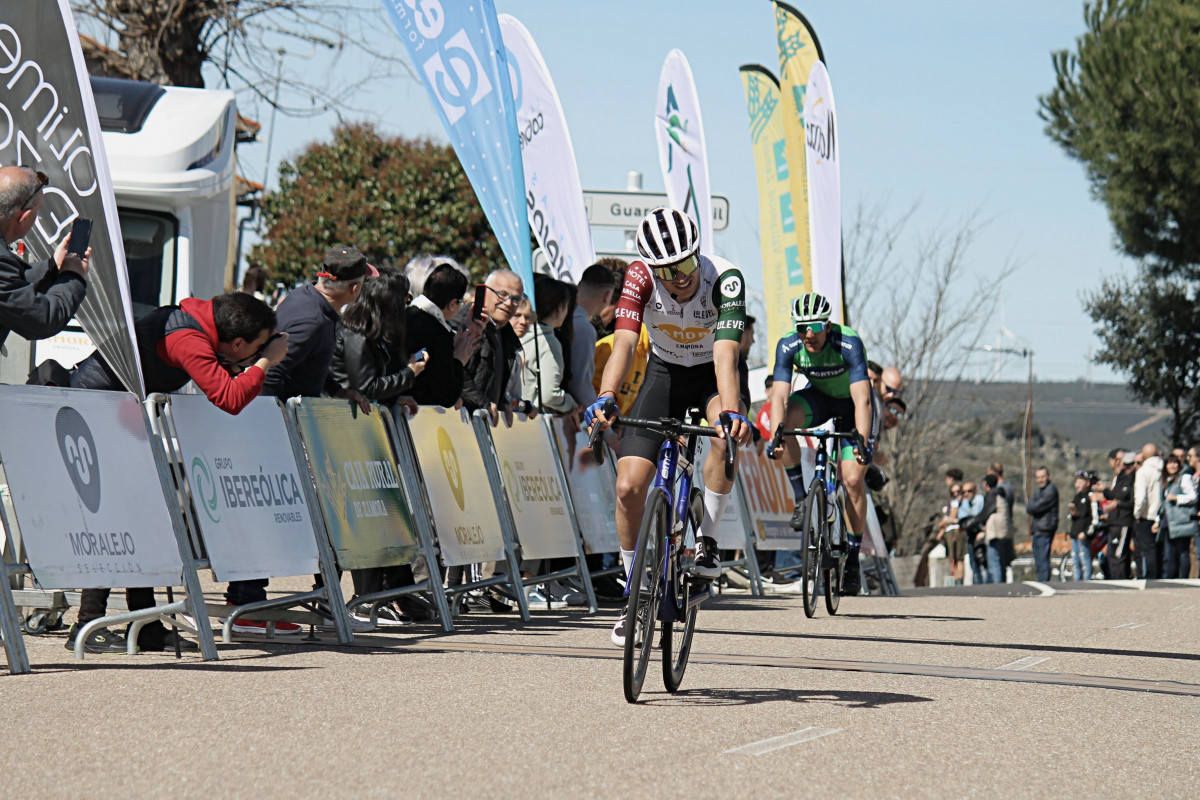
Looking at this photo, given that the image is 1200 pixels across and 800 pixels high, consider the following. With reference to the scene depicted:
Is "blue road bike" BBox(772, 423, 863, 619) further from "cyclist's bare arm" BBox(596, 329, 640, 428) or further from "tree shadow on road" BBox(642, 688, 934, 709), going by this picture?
"tree shadow on road" BBox(642, 688, 934, 709)

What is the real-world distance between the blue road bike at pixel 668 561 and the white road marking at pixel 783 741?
74cm

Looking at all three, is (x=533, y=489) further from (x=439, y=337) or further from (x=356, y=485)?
(x=356, y=485)

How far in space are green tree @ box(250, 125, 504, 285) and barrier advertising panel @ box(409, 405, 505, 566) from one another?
2504cm

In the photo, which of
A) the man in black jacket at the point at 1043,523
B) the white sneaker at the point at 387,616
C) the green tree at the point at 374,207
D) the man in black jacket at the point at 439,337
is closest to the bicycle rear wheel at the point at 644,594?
the white sneaker at the point at 387,616

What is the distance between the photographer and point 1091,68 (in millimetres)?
34938

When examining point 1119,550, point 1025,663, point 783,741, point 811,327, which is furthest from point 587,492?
point 1119,550

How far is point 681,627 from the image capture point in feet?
20.9

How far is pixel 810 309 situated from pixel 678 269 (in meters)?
4.48

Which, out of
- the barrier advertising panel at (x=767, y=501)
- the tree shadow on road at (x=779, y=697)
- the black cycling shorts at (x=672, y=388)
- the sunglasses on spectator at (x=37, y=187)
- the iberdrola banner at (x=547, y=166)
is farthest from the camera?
the barrier advertising panel at (x=767, y=501)

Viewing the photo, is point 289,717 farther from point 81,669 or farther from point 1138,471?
point 1138,471

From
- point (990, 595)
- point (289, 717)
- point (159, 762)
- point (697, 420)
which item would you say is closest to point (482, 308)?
point (697, 420)

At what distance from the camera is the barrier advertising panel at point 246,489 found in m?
7.03

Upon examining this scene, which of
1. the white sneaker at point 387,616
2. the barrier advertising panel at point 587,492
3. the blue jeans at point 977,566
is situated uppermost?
the barrier advertising panel at point 587,492

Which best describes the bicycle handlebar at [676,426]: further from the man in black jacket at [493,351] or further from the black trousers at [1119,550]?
the black trousers at [1119,550]
